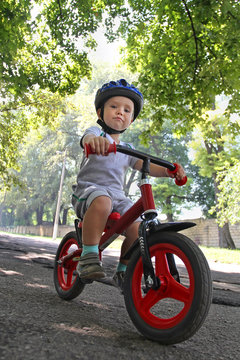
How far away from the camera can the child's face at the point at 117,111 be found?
8.36 feet

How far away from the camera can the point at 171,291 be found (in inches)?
67.3

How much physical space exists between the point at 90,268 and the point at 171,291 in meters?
0.57

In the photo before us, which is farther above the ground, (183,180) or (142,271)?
(183,180)

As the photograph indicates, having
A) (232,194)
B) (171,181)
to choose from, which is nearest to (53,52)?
(232,194)

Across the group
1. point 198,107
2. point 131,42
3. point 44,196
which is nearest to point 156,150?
point 44,196

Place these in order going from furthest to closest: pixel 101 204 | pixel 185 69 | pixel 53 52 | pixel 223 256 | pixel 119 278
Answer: pixel 223 256
pixel 53 52
pixel 185 69
pixel 119 278
pixel 101 204

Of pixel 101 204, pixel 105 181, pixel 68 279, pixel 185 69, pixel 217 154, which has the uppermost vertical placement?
pixel 217 154

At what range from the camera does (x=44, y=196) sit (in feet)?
118

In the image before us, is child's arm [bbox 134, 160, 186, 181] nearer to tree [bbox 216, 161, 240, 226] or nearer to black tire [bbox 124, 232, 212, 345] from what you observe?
black tire [bbox 124, 232, 212, 345]

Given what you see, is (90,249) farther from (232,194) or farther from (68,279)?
(232,194)

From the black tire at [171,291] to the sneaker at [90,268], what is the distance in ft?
0.77

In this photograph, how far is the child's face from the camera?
2.55 metres

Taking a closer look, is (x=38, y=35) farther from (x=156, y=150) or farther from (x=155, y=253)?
(x=156, y=150)

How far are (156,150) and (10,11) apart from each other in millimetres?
25962
